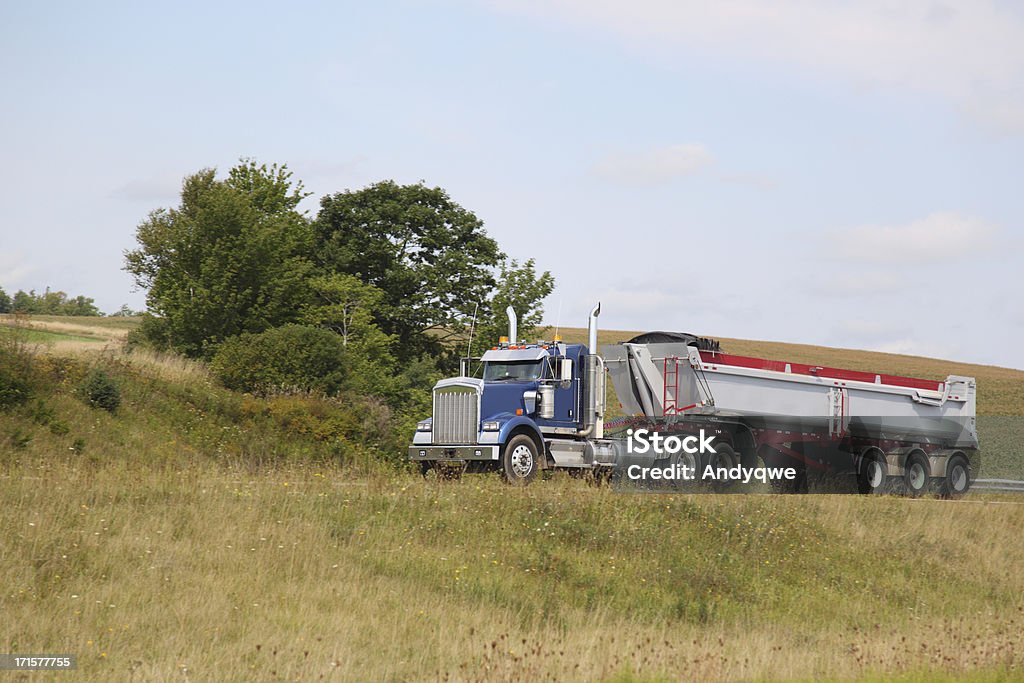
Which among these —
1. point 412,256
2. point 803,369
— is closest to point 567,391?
point 803,369

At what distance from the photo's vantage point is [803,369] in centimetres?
2472

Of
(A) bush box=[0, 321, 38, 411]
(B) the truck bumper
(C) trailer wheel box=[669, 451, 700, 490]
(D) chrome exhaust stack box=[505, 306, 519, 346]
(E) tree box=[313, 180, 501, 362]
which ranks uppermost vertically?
(E) tree box=[313, 180, 501, 362]

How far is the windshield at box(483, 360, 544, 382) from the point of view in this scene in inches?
913

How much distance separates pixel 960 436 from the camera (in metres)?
27.0

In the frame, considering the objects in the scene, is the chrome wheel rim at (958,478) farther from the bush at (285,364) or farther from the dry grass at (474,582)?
the bush at (285,364)

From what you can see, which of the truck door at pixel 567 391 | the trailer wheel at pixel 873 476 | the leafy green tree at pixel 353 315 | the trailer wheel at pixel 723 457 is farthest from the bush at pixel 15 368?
the trailer wheel at pixel 873 476

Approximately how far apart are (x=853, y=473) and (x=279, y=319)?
1263 inches

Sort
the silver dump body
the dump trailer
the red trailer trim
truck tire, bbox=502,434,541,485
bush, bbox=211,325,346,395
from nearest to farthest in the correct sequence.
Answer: truck tire, bbox=502,434,541,485
the dump trailer
the silver dump body
the red trailer trim
bush, bbox=211,325,346,395

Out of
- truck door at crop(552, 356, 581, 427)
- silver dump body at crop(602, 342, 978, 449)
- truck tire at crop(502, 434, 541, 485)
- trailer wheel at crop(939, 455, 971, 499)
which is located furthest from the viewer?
trailer wheel at crop(939, 455, 971, 499)

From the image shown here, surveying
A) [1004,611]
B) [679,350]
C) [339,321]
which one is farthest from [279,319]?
[1004,611]

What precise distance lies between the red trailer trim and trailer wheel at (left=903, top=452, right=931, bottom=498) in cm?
194

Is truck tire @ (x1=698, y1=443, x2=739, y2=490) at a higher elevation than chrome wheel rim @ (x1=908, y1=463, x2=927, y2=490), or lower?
higher

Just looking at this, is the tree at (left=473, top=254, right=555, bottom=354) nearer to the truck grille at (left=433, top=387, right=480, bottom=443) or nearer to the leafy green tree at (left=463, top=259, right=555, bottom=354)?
the leafy green tree at (left=463, top=259, right=555, bottom=354)

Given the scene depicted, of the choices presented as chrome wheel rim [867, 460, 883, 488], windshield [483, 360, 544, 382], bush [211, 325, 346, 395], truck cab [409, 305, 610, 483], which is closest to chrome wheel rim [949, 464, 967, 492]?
chrome wheel rim [867, 460, 883, 488]
